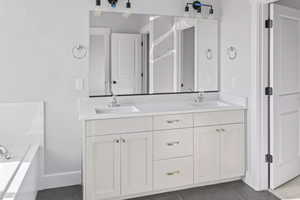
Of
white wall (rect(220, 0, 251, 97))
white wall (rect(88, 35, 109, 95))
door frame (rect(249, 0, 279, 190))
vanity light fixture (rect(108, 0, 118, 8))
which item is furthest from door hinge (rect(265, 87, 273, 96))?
vanity light fixture (rect(108, 0, 118, 8))

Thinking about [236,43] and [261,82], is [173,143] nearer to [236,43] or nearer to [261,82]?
[261,82]

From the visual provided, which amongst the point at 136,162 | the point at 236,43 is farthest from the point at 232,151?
the point at 236,43

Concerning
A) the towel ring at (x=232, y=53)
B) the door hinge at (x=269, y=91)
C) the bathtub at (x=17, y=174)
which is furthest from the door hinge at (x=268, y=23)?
the bathtub at (x=17, y=174)

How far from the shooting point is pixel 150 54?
3207 millimetres

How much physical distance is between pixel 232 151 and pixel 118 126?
132 centimetres

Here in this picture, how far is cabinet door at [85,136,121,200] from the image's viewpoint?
7.96ft

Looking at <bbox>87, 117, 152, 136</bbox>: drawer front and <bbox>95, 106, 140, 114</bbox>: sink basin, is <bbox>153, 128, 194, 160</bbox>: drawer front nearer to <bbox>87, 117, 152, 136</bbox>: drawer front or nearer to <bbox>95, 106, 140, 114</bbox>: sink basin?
<bbox>87, 117, 152, 136</bbox>: drawer front

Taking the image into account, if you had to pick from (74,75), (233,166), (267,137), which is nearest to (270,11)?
(267,137)

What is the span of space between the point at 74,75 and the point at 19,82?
542 mm

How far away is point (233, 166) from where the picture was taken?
297 cm

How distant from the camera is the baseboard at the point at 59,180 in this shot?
9.40 ft

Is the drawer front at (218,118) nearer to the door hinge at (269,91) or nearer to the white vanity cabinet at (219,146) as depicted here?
the white vanity cabinet at (219,146)

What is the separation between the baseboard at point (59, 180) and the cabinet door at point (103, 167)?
0.58 meters

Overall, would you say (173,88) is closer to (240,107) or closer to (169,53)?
(169,53)
